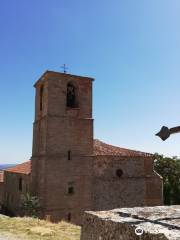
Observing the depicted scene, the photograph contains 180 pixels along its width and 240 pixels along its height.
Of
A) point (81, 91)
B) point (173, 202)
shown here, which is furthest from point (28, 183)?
point (173, 202)

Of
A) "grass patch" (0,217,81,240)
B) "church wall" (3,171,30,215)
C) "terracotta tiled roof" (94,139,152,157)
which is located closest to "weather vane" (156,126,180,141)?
"grass patch" (0,217,81,240)

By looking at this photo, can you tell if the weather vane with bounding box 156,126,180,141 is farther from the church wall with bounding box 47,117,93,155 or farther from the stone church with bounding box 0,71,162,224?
the church wall with bounding box 47,117,93,155

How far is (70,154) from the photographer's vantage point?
21.1 metres

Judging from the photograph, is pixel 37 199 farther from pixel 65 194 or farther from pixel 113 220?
pixel 113 220

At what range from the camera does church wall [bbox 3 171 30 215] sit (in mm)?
23953

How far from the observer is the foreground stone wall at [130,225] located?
342 centimetres

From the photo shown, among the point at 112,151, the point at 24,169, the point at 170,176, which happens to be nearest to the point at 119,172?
the point at 112,151

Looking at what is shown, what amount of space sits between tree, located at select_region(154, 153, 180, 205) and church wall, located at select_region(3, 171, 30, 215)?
16.4m

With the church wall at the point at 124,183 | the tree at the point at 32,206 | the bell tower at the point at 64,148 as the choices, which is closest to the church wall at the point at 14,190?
the bell tower at the point at 64,148

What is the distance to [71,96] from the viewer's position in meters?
22.6

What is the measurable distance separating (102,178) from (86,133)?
11.4ft

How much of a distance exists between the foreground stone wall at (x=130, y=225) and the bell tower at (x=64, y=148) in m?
15.6

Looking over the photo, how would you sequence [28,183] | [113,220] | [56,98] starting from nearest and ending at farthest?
[113,220] < [56,98] < [28,183]

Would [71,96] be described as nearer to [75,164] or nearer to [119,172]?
[75,164]
